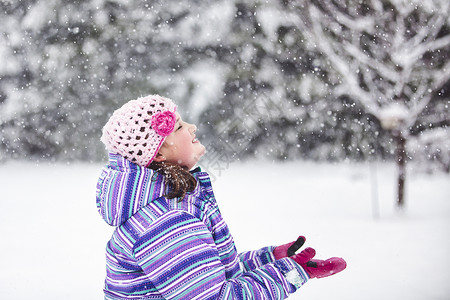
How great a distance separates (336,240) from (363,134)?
2429 millimetres

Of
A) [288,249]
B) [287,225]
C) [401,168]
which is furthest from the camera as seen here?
[401,168]

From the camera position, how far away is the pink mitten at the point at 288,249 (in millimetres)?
995

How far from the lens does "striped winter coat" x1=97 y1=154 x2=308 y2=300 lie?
755mm

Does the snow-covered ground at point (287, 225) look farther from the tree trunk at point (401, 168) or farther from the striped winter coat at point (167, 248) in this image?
the striped winter coat at point (167, 248)

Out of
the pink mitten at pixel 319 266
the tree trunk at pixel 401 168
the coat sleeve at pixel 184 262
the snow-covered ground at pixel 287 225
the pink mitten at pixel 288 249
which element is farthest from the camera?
the tree trunk at pixel 401 168

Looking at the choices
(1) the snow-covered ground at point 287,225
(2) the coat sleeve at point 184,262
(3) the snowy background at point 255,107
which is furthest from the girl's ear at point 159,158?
(3) the snowy background at point 255,107

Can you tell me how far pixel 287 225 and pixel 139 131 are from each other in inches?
116

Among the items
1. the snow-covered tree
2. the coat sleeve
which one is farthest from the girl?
the snow-covered tree

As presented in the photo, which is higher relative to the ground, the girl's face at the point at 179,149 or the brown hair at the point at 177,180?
the girl's face at the point at 179,149

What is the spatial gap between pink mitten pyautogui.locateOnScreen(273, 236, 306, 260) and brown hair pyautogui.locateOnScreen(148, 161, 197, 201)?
0.28 metres

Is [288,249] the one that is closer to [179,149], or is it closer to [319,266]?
[319,266]

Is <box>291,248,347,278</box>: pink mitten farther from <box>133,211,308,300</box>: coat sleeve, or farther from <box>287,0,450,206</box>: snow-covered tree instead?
<box>287,0,450,206</box>: snow-covered tree

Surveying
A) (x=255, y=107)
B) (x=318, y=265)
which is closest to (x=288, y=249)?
(x=318, y=265)

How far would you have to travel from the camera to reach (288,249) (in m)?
1.03
